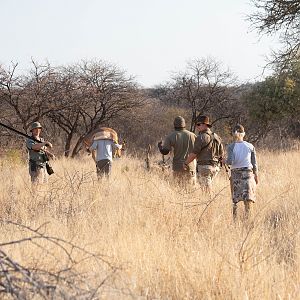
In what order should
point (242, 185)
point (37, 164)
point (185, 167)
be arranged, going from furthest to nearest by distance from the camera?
point (37, 164), point (185, 167), point (242, 185)

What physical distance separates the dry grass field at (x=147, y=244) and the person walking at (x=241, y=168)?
11.3 inches

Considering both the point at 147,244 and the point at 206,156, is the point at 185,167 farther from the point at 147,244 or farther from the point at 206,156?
the point at 147,244

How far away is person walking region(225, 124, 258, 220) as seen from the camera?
696cm

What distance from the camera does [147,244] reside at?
479 centimetres

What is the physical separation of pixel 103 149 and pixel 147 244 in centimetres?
499

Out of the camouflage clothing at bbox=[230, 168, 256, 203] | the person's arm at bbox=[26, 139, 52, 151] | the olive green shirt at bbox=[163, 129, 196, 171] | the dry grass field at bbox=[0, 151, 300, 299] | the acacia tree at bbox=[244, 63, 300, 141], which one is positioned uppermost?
the acacia tree at bbox=[244, 63, 300, 141]

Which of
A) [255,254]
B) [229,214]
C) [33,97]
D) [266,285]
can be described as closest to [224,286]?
[266,285]

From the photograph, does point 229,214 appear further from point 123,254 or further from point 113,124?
point 113,124

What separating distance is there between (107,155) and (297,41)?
6.40 m

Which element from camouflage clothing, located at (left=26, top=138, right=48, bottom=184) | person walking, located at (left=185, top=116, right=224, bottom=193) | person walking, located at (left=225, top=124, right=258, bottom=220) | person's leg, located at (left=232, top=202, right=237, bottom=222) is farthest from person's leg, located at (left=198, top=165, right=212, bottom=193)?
camouflage clothing, located at (left=26, top=138, right=48, bottom=184)

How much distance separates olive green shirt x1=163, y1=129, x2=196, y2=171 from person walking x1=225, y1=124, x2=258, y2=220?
4.96 ft

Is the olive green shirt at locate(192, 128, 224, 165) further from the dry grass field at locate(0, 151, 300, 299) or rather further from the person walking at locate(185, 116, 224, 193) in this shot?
the dry grass field at locate(0, 151, 300, 299)

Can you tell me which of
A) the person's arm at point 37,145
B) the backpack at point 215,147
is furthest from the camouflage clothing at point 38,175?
the backpack at point 215,147

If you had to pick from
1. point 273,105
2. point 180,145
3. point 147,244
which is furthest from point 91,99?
point 147,244
